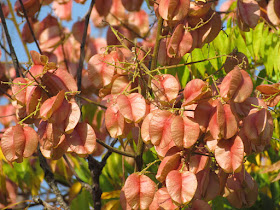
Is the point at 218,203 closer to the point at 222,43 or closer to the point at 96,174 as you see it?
the point at 96,174

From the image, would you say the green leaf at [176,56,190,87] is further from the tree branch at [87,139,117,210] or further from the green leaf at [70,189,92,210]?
the green leaf at [70,189,92,210]

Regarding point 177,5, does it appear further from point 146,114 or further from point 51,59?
point 51,59

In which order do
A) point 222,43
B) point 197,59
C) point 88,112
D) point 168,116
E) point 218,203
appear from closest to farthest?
point 168,116 < point 218,203 < point 197,59 < point 222,43 < point 88,112

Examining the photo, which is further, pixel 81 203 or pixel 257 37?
pixel 257 37

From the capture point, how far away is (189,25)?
163 cm

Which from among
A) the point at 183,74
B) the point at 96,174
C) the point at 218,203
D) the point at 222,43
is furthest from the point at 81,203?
the point at 222,43

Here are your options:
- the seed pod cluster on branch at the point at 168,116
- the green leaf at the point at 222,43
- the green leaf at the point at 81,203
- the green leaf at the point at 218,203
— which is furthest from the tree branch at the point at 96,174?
the green leaf at the point at 222,43

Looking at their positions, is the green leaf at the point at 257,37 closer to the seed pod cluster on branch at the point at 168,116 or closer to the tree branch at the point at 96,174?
the seed pod cluster on branch at the point at 168,116

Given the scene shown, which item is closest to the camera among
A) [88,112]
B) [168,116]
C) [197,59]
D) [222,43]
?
[168,116]

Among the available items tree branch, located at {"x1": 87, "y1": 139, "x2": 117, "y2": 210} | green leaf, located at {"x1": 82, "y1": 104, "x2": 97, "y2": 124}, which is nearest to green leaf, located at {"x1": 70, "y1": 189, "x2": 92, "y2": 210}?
tree branch, located at {"x1": 87, "y1": 139, "x2": 117, "y2": 210}

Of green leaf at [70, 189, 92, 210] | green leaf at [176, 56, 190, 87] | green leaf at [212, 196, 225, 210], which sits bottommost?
green leaf at [212, 196, 225, 210]

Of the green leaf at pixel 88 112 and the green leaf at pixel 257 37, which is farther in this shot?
the green leaf at pixel 88 112

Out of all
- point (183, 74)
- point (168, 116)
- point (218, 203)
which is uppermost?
point (168, 116)

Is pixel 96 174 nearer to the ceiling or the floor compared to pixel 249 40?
nearer to the floor
